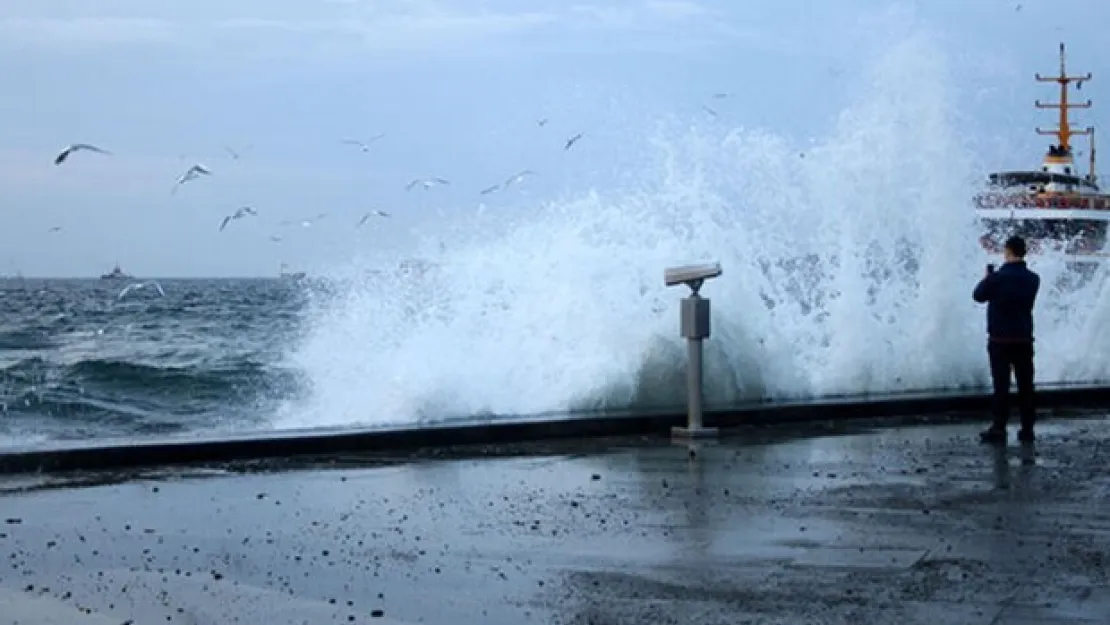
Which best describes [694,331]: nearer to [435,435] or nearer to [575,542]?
[435,435]

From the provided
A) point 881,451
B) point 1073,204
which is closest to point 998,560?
point 881,451

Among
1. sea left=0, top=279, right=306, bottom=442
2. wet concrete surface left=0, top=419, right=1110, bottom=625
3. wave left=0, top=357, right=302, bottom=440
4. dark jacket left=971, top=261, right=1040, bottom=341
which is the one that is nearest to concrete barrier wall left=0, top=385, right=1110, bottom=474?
wet concrete surface left=0, top=419, right=1110, bottom=625

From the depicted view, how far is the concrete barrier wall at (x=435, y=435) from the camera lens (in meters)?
10.7

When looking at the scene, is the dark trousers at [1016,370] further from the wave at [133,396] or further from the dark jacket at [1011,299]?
the wave at [133,396]

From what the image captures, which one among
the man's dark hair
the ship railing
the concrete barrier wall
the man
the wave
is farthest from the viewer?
the ship railing

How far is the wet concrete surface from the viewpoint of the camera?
→ 6.44 meters

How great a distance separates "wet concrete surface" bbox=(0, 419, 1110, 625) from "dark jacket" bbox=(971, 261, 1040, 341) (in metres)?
1.66

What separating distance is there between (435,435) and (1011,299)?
4.28 meters

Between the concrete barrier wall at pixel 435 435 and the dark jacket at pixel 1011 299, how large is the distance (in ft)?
6.26

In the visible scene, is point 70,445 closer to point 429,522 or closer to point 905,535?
point 429,522

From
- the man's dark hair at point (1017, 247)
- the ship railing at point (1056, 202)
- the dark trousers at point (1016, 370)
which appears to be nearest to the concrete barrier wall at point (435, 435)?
the dark trousers at point (1016, 370)

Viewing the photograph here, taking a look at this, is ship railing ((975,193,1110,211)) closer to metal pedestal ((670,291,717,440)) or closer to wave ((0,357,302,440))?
wave ((0,357,302,440))

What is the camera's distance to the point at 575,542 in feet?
25.9

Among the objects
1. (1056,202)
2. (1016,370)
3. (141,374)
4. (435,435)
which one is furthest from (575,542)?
(1056,202)
